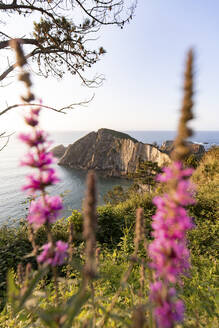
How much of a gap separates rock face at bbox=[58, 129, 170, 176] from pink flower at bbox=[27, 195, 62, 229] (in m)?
56.4

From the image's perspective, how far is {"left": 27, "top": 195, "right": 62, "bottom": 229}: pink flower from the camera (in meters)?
0.97

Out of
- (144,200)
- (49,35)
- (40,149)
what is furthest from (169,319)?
(144,200)

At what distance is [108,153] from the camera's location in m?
72.4

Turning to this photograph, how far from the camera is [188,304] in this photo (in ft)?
6.84

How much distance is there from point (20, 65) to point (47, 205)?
731mm

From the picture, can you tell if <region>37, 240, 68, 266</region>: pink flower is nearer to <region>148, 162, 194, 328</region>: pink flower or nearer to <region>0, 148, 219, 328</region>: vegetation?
<region>148, 162, 194, 328</region>: pink flower

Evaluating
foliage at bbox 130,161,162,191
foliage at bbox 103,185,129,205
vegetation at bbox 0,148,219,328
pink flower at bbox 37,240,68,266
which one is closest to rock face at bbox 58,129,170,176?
foliage at bbox 130,161,162,191

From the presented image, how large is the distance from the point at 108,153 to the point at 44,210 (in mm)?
71588

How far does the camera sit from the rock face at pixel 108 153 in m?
62.9

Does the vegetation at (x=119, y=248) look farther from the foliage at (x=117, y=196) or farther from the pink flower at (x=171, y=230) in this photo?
the foliage at (x=117, y=196)

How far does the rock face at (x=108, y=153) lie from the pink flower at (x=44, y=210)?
5638 centimetres

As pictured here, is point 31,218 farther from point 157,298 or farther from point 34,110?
point 157,298

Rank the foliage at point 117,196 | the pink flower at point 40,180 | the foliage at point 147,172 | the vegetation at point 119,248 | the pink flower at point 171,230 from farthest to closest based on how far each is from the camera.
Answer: the foliage at point 147,172 → the foliage at point 117,196 → the vegetation at point 119,248 → the pink flower at point 40,180 → the pink flower at point 171,230

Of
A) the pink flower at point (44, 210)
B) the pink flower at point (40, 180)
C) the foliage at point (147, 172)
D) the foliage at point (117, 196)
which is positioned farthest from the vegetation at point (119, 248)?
the foliage at point (147, 172)
